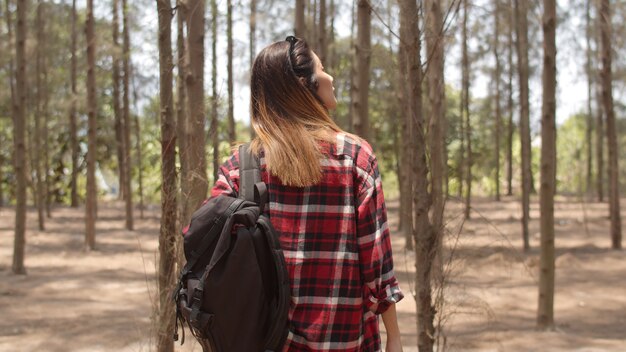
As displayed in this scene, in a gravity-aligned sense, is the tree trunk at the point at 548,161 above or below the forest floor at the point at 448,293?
above

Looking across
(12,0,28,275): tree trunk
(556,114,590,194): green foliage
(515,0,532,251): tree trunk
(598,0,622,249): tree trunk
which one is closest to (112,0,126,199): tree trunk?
(12,0,28,275): tree trunk

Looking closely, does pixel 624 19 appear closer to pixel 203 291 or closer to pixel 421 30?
pixel 421 30

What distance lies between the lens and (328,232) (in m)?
1.84

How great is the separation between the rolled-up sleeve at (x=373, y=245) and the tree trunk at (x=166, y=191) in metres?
2.64

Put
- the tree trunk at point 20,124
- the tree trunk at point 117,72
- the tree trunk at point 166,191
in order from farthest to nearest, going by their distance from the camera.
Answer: the tree trunk at point 117,72, the tree trunk at point 20,124, the tree trunk at point 166,191

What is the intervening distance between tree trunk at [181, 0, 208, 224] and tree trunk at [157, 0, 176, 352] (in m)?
0.13

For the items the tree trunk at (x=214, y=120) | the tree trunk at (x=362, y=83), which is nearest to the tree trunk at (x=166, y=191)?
the tree trunk at (x=214, y=120)

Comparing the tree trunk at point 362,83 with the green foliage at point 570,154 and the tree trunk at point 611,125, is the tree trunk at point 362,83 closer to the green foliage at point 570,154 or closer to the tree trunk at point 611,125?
the tree trunk at point 611,125

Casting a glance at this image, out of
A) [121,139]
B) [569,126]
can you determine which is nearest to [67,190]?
[121,139]

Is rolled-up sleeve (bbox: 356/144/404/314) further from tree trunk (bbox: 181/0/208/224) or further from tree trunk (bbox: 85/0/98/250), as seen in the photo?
tree trunk (bbox: 85/0/98/250)

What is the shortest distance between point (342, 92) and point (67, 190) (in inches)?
500

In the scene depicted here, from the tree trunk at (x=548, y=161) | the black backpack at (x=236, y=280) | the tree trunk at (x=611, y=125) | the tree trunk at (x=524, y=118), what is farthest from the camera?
the tree trunk at (x=524, y=118)

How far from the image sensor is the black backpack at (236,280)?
1743 mm

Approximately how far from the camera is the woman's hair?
1.87 m
